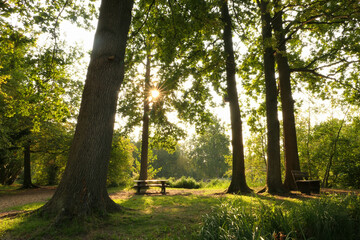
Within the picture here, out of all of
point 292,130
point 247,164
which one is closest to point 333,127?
point 292,130

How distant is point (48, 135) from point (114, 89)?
13.2m

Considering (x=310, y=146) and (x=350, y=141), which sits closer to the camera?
(x=350, y=141)

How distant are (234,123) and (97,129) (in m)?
6.92

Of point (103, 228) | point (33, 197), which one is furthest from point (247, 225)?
point (33, 197)

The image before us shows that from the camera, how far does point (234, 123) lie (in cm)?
994

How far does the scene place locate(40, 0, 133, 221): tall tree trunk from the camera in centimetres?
428

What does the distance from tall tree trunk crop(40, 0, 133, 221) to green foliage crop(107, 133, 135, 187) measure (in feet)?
38.2

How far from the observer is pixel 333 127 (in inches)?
551

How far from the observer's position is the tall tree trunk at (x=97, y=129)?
428cm

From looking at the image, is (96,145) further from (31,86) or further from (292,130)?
(292,130)

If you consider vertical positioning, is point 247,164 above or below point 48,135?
below

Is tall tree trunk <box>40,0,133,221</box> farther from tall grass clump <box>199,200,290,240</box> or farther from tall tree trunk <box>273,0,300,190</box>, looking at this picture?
tall tree trunk <box>273,0,300,190</box>

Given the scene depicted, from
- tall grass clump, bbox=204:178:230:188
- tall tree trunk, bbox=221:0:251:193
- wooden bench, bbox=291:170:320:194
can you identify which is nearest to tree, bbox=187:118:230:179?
tall grass clump, bbox=204:178:230:188

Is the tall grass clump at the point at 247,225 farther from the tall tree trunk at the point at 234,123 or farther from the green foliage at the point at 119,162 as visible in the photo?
the green foliage at the point at 119,162
